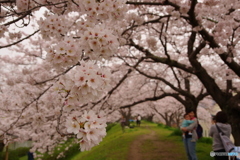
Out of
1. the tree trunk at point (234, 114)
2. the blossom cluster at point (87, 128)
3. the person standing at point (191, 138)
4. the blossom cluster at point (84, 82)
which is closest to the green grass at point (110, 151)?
the person standing at point (191, 138)

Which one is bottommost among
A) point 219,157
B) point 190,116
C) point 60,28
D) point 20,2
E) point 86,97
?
point 219,157

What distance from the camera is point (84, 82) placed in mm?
1381

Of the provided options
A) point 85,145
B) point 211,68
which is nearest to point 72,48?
point 85,145

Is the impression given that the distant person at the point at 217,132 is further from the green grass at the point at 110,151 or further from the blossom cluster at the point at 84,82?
the green grass at the point at 110,151

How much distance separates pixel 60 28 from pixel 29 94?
594 cm

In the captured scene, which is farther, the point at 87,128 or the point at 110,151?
the point at 110,151

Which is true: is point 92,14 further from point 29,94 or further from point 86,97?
point 29,94

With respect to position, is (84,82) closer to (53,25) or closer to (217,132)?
(53,25)

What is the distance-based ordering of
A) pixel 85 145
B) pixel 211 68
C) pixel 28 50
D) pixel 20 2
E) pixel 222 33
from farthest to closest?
pixel 211 68, pixel 28 50, pixel 222 33, pixel 20 2, pixel 85 145

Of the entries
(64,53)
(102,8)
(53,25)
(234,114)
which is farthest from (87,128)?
(234,114)

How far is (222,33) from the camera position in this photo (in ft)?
16.0

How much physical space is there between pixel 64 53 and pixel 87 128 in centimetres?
71

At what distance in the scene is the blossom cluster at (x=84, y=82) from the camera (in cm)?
140

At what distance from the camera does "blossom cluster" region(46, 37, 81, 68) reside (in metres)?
1.68
